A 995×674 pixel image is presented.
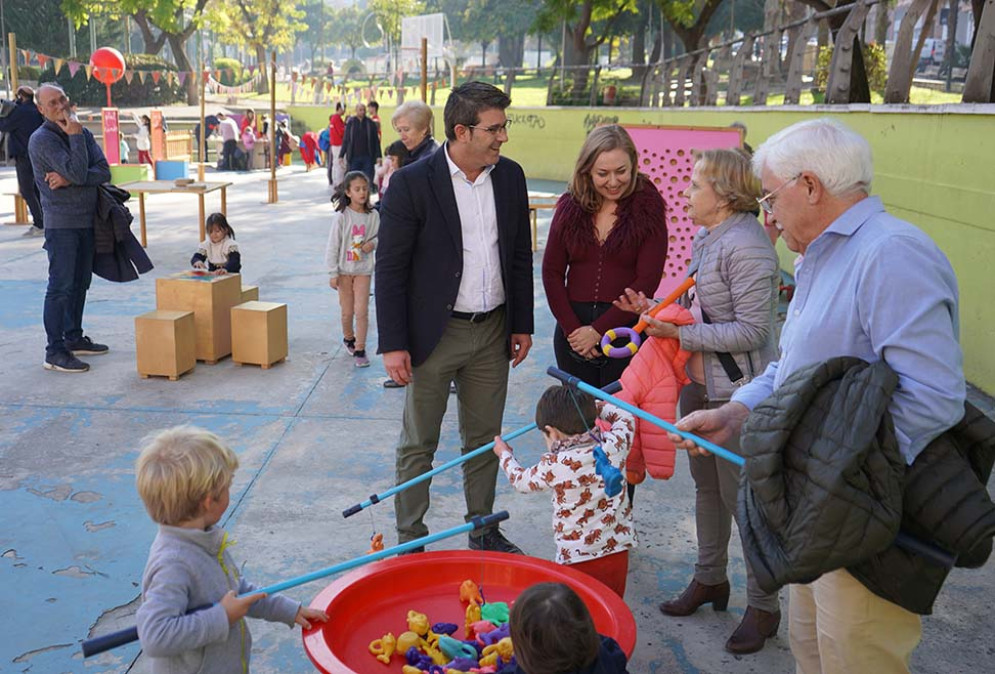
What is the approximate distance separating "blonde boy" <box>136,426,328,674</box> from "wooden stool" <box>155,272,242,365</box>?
5057 mm

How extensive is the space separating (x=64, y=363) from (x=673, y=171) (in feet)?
16.2

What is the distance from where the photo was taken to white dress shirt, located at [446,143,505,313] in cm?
415

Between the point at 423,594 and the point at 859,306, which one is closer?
the point at 859,306

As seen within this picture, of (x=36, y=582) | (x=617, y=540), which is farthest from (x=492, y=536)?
(x=36, y=582)

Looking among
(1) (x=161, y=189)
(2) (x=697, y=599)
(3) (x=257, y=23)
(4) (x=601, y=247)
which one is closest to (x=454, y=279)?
(4) (x=601, y=247)

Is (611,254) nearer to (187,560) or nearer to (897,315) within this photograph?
(897,315)

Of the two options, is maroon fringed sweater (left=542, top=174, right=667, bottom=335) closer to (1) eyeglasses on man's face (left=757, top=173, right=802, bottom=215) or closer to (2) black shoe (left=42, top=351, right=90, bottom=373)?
(1) eyeglasses on man's face (left=757, top=173, right=802, bottom=215)

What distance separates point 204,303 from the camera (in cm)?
761

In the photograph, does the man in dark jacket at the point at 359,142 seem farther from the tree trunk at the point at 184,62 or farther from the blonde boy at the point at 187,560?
the tree trunk at the point at 184,62

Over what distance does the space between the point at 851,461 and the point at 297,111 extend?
4439 cm

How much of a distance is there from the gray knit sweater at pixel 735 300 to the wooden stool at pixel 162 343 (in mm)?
4532

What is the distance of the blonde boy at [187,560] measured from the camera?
2551mm

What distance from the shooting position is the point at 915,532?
219cm

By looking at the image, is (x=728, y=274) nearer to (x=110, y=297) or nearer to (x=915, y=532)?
(x=915, y=532)
